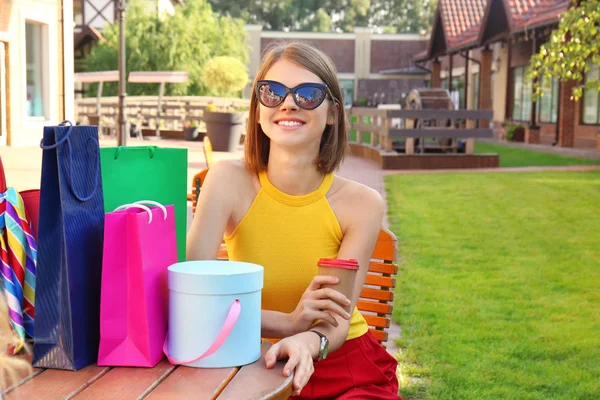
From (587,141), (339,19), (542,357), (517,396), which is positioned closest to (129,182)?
(517,396)

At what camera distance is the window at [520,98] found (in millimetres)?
25875

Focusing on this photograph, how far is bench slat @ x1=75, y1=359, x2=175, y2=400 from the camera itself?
153 centimetres

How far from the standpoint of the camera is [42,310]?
Result: 162cm

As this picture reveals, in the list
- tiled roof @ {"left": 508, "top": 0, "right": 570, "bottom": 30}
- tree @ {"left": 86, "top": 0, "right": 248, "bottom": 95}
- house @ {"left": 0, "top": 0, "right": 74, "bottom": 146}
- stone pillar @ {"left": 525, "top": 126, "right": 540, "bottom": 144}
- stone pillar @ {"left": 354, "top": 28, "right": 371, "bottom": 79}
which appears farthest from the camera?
stone pillar @ {"left": 354, "top": 28, "right": 371, "bottom": 79}

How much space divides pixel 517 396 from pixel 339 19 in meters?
70.7

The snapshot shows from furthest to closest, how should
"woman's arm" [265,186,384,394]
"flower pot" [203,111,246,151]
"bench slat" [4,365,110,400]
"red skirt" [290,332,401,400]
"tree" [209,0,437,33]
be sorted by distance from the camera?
"tree" [209,0,437,33] → "flower pot" [203,111,246,151] → "red skirt" [290,332,401,400] → "woman's arm" [265,186,384,394] → "bench slat" [4,365,110,400]

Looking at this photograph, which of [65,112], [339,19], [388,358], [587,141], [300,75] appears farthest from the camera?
[339,19]

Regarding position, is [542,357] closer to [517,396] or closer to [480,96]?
[517,396]

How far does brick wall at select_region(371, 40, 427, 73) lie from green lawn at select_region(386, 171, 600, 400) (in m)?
40.3

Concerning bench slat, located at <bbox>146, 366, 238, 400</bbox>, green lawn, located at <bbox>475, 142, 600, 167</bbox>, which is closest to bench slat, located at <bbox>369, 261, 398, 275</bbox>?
bench slat, located at <bbox>146, 366, 238, 400</bbox>

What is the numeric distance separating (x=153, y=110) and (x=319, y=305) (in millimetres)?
26375

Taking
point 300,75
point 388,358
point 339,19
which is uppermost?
point 339,19

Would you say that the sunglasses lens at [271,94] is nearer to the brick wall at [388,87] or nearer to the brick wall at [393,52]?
the brick wall at [388,87]

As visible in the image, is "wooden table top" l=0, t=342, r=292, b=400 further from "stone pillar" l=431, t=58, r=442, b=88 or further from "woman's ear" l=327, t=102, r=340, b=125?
"stone pillar" l=431, t=58, r=442, b=88
